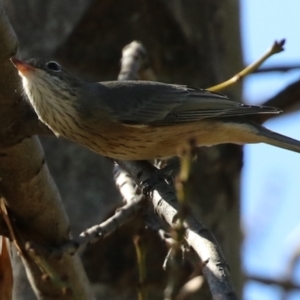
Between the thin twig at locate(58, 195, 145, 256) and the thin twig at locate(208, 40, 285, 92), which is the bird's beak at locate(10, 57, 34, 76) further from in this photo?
the thin twig at locate(208, 40, 285, 92)

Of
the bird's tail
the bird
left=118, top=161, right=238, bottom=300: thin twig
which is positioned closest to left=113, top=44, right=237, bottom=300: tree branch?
left=118, top=161, right=238, bottom=300: thin twig

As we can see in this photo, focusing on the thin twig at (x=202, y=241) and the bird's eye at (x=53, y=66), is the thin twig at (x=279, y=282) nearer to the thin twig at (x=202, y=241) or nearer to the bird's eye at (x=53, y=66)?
the thin twig at (x=202, y=241)

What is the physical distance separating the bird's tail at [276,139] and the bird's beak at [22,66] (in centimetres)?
133

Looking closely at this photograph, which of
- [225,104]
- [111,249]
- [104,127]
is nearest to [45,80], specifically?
[104,127]

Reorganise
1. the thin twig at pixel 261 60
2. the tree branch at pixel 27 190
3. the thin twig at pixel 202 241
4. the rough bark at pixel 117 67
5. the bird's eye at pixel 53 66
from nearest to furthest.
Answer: the thin twig at pixel 202 241, the tree branch at pixel 27 190, the thin twig at pixel 261 60, the bird's eye at pixel 53 66, the rough bark at pixel 117 67

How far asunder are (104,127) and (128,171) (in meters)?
0.29

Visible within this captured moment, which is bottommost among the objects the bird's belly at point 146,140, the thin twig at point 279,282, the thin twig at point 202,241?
the thin twig at point 279,282

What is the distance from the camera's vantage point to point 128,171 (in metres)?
3.66

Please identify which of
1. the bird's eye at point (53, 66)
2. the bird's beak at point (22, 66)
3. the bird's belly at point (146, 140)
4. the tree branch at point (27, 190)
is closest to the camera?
the tree branch at point (27, 190)

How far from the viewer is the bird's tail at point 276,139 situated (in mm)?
3926

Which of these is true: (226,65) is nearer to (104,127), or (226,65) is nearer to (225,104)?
(225,104)

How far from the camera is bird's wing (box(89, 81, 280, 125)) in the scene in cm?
392

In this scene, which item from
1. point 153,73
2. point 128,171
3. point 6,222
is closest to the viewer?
point 6,222

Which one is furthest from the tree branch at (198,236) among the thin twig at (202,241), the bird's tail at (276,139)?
the bird's tail at (276,139)
